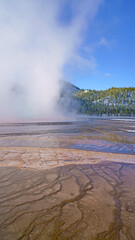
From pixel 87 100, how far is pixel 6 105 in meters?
75.2

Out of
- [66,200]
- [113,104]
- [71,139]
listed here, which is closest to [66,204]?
[66,200]

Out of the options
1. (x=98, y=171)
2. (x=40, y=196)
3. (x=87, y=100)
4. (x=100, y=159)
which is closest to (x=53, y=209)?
(x=40, y=196)

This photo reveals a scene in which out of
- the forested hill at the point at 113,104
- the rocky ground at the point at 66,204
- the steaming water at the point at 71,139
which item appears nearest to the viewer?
the rocky ground at the point at 66,204

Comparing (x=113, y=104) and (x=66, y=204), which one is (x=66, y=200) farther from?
(x=113, y=104)

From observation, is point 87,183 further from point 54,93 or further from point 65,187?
point 54,93

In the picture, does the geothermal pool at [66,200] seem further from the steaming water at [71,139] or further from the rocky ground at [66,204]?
the steaming water at [71,139]

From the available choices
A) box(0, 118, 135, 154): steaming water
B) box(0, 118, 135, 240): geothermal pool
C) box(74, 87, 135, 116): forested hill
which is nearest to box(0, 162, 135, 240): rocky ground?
box(0, 118, 135, 240): geothermal pool

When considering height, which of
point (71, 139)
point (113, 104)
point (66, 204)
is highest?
point (113, 104)

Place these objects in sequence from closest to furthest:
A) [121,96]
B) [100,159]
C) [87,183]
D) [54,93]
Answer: [87,183] < [100,159] < [54,93] < [121,96]

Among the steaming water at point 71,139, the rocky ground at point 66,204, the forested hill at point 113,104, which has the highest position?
the forested hill at point 113,104

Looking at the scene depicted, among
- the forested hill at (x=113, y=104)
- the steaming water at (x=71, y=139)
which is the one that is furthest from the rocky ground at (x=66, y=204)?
the forested hill at (x=113, y=104)

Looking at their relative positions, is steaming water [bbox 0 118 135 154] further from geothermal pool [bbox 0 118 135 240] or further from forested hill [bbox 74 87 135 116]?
forested hill [bbox 74 87 135 116]

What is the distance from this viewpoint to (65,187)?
280 centimetres

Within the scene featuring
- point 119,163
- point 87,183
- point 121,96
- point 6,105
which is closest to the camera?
point 87,183
